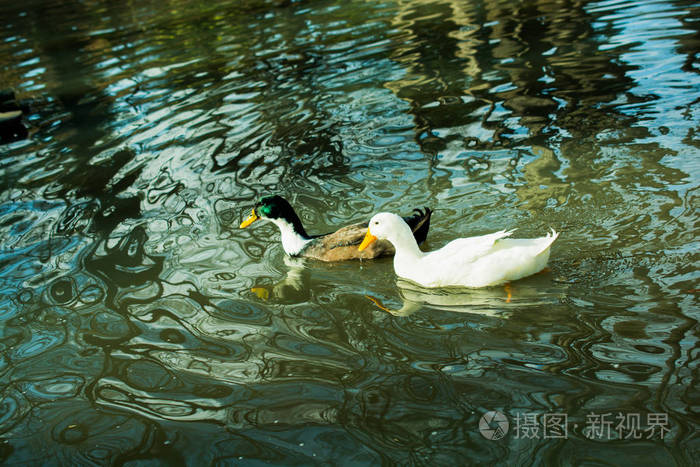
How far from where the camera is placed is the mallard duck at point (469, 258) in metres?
5.55

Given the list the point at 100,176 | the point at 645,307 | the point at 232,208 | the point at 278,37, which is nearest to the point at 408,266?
the point at 645,307

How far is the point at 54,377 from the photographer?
5391 millimetres

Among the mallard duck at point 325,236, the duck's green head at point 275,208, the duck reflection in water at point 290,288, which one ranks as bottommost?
the duck reflection in water at point 290,288

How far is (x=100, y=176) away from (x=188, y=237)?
115 inches

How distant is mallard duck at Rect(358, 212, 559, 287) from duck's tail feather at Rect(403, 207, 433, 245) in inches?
18.0

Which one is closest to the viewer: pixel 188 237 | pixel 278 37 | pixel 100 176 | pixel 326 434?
pixel 326 434

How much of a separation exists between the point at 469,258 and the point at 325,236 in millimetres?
1790

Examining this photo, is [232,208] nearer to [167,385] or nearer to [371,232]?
[371,232]
